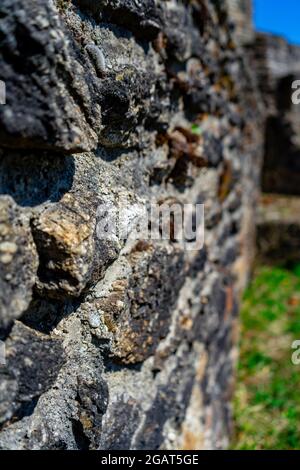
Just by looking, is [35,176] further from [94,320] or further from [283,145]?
[283,145]

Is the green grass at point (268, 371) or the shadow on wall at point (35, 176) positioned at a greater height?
the shadow on wall at point (35, 176)

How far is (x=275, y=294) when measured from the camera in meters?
4.20

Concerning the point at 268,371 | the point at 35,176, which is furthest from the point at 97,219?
the point at 268,371

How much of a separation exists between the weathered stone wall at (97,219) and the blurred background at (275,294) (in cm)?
73

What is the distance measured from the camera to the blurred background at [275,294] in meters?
2.42

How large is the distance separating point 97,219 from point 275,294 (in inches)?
137

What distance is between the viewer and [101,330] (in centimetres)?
99

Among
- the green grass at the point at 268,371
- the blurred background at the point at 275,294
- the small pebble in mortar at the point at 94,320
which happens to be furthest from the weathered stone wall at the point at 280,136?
the small pebble in mortar at the point at 94,320

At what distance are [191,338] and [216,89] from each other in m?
1.03

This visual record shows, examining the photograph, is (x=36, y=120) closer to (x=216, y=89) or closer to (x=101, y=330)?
(x=101, y=330)

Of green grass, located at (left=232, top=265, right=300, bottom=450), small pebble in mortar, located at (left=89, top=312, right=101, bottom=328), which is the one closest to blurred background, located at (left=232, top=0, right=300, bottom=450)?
green grass, located at (left=232, top=265, right=300, bottom=450)

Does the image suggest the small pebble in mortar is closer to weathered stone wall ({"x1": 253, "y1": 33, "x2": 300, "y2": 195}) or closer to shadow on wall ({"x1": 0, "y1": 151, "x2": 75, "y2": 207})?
shadow on wall ({"x1": 0, "y1": 151, "x2": 75, "y2": 207})

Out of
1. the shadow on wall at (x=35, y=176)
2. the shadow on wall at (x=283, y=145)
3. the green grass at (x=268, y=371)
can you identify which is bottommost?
the green grass at (x=268, y=371)

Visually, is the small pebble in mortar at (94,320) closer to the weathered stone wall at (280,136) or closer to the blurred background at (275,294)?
the blurred background at (275,294)
